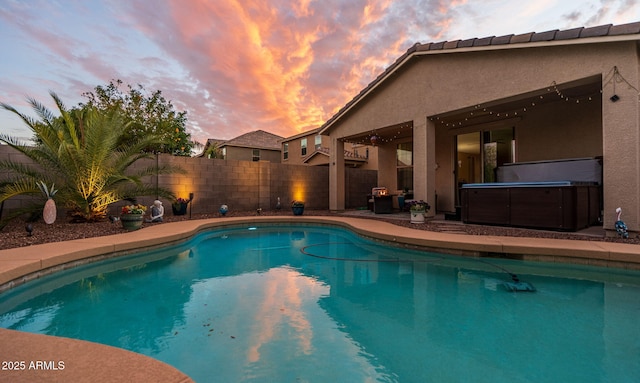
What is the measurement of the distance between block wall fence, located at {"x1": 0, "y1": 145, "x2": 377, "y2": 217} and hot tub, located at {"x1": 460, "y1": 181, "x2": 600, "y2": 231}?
24.1 feet

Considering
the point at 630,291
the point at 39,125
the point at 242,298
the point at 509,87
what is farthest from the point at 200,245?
the point at 509,87

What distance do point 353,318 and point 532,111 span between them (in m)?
9.43

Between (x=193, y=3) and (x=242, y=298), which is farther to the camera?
(x=193, y=3)

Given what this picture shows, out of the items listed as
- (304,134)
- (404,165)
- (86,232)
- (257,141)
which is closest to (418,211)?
(404,165)

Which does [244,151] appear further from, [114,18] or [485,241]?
[485,241]

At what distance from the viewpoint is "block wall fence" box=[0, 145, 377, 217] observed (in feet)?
35.1

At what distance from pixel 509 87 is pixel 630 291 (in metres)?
5.28

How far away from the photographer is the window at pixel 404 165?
13359 millimetres

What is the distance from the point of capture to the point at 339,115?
12.0 metres

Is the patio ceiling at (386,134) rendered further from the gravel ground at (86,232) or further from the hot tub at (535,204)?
the gravel ground at (86,232)

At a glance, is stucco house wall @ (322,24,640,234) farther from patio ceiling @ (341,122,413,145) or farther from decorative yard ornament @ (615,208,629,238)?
patio ceiling @ (341,122,413,145)

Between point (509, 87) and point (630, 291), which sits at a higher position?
point (509, 87)

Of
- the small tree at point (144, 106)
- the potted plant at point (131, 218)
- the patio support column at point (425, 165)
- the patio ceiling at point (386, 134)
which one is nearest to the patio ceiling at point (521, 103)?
the patio support column at point (425, 165)

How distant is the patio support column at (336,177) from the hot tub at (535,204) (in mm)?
5599
